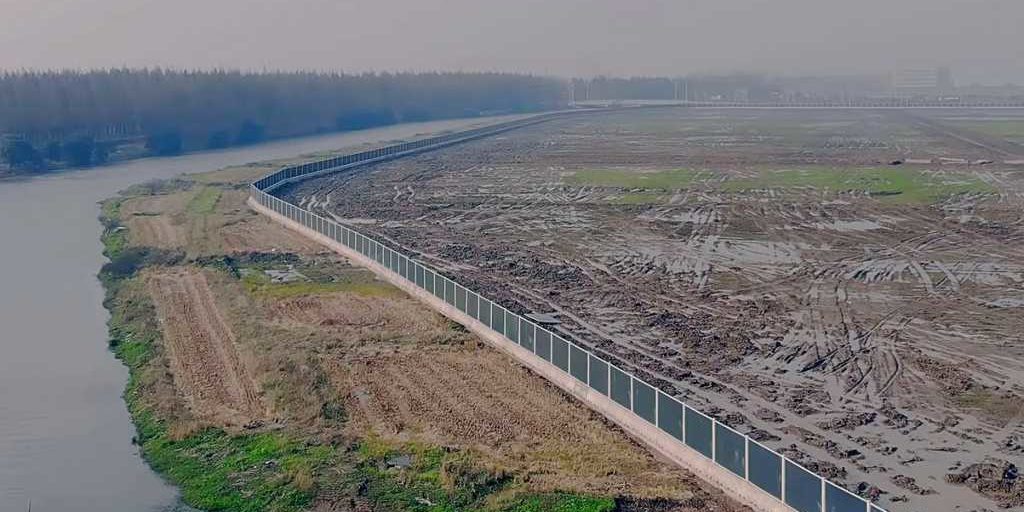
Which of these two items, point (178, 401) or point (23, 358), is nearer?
point (178, 401)

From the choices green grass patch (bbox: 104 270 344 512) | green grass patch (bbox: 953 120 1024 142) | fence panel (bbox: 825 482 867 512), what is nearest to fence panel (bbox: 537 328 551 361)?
green grass patch (bbox: 104 270 344 512)

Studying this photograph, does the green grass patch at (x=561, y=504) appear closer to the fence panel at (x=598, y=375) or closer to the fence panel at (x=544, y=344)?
the fence panel at (x=598, y=375)

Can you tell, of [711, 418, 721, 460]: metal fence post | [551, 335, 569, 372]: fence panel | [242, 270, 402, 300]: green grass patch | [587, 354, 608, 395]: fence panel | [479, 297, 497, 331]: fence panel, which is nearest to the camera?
[711, 418, 721, 460]: metal fence post

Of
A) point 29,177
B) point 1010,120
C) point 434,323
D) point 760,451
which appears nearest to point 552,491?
point 760,451

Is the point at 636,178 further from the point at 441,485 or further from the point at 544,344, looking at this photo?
the point at 441,485

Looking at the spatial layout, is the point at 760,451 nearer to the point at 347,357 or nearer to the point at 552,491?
the point at 552,491

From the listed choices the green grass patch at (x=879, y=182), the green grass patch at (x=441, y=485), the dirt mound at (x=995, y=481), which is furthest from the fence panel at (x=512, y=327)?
the green grass patch at (x=879, y=182)

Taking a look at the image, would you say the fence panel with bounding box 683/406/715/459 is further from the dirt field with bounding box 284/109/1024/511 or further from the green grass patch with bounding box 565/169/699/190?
the green grass patch with bounding box 565/169/699/190

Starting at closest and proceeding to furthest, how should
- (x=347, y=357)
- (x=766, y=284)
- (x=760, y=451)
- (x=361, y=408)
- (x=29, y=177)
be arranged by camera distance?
1. (x=760, y=451)
2. (x=361, y=408)
3. (x=347, y=357)
4. (x=766, y=284)
5. (x=29, y=177)
